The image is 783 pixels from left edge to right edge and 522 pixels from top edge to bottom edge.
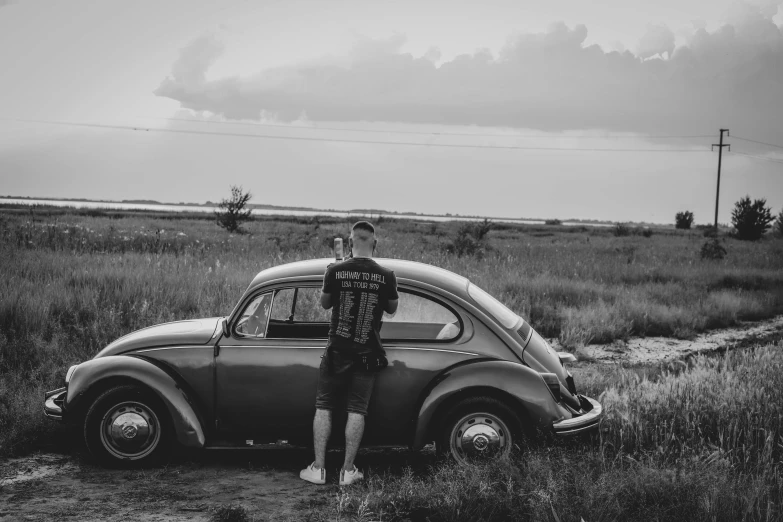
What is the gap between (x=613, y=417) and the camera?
629 centimetres

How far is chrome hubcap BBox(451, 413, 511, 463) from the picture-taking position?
204 inches

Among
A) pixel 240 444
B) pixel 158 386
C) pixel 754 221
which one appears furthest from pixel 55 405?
Answer: pixel 754 221

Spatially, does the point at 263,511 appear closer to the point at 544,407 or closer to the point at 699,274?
the point at 544,407

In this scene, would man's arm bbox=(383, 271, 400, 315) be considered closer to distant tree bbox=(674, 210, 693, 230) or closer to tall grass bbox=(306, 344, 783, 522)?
tall grass bbox=(306, 344, 783, 522)

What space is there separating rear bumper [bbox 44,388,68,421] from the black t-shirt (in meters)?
2.45

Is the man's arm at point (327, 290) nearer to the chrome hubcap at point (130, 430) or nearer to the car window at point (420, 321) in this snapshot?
the car window at point (420, 321)

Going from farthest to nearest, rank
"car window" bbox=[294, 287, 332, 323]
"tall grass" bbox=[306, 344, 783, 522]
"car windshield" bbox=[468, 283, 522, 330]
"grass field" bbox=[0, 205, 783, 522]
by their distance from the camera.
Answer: "car window" bbox=[294, 287, 332, 323]
"car windshield" bbox=[468, 283, 522, 330]
"grass field" bbox=[0, 205, 783, 522]
"tall grass" bbox=[306, 344, 783, 522]

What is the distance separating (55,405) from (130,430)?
2.52 ft

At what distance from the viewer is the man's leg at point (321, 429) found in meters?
5.16

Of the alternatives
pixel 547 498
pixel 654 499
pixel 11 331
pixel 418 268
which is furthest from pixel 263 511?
pixel 11 331

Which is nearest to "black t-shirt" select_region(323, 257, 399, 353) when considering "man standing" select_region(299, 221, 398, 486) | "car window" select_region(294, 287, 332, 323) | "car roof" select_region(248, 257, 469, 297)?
"man standing" select_region(299, 221, 398, 486)

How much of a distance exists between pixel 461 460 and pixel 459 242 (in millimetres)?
18219

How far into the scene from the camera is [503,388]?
5.11 m

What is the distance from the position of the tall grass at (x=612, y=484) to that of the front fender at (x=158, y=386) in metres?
1.35
